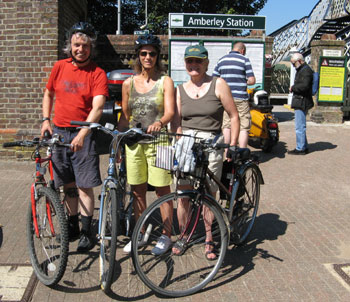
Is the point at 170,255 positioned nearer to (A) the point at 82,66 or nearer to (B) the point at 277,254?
(B) the point at 277,254

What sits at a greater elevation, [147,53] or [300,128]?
[147,53]

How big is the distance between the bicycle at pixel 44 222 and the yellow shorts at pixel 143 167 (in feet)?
2.14

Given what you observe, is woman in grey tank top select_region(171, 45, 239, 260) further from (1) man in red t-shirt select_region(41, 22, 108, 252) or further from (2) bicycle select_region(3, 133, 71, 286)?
(2) bicycle select_region(3, 133, 71, 286)

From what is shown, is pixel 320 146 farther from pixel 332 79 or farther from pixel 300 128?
pixel 332 79

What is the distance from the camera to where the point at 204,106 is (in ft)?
13.1

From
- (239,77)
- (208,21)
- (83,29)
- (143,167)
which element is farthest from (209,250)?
(208,21)

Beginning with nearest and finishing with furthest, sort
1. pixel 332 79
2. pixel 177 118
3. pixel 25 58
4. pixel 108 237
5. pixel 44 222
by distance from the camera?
pixel 108 237 < pixel 44 222 < pixel 177 118 < pixel 25 58 < pixel 332 79

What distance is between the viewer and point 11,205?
5.62 meters

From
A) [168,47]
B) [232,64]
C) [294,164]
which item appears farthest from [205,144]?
[168,47]

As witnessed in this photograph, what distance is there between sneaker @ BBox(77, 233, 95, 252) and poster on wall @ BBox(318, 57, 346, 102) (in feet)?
32.9

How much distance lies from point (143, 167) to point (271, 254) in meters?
1.51

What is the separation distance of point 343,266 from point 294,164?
14.0 ft

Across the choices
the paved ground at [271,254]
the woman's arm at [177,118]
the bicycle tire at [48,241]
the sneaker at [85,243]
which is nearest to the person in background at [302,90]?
the paved ground at [271,254]

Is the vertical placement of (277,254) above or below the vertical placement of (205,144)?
below
